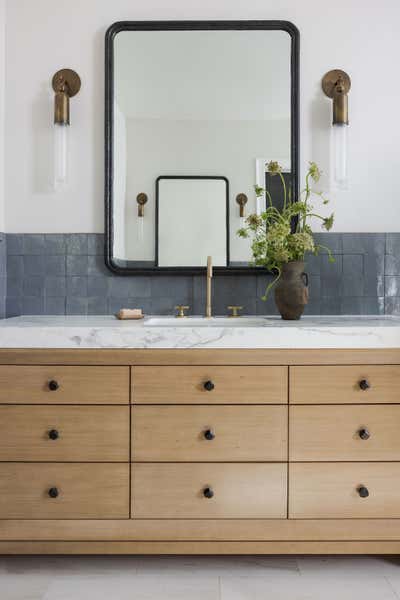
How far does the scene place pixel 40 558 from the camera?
2004 millimetres

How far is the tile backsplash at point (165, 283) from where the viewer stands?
2.45 meters

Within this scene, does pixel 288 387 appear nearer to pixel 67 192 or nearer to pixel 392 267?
pixel 392 267

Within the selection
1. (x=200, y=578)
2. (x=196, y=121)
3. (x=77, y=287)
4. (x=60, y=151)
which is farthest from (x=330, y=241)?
(x=200, y=578)

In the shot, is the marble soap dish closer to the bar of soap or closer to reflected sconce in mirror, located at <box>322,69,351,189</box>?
the bar of soap

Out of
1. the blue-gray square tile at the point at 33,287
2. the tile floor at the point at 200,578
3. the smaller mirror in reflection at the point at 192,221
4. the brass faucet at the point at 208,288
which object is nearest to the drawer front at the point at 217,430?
the tile floor at the point at 200,578

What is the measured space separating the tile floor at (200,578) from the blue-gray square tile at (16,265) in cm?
118

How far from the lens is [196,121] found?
239cm

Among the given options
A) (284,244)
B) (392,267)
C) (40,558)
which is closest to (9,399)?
(40,558)

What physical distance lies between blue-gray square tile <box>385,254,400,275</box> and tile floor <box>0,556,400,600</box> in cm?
119

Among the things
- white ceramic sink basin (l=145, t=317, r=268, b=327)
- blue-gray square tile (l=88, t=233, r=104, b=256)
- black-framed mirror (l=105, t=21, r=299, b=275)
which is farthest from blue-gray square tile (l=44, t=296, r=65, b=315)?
white ceramic sink basin (l=145, t=317, r=268, b=327)

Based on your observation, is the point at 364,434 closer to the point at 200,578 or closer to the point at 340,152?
the point at 200,578

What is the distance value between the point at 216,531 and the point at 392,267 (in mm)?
1396

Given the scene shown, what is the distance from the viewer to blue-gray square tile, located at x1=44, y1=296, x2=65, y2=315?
2449mm

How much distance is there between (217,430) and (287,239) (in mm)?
818
